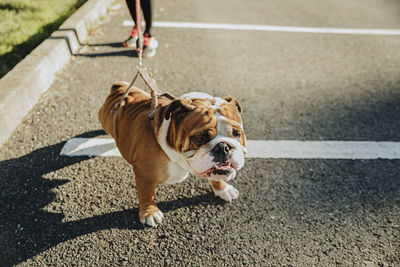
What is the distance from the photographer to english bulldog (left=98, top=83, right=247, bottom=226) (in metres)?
1.82

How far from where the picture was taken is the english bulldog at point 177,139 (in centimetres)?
182

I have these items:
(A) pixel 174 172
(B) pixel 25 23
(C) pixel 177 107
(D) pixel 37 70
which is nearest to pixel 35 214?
(A) pixel 174 172

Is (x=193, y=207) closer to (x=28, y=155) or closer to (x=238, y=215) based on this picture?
(x=238, y=215)

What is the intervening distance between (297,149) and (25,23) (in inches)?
181

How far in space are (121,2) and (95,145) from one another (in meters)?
4.63

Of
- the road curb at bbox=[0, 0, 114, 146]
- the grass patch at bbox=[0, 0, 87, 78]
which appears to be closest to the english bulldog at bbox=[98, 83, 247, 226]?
the road curb at bbox=[0, 0, 114, 146]

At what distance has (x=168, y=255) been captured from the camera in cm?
212

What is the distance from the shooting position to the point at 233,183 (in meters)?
2.68

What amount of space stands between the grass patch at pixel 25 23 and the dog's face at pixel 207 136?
2932mm

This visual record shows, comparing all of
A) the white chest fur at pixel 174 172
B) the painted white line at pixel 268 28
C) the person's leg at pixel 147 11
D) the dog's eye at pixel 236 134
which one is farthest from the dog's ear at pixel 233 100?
the painted white line at pixel 268 28

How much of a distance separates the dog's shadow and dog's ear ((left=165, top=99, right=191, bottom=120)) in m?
0.95

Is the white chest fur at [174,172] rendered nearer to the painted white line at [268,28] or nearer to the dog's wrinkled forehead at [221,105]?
the dog's wrinkled forehead at [221,105]

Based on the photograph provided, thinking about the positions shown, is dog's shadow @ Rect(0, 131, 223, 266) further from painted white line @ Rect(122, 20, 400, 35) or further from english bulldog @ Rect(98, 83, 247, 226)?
painted white line @ Rect(122, 20, 400, 35)

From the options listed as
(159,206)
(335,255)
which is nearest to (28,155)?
(159,206)
